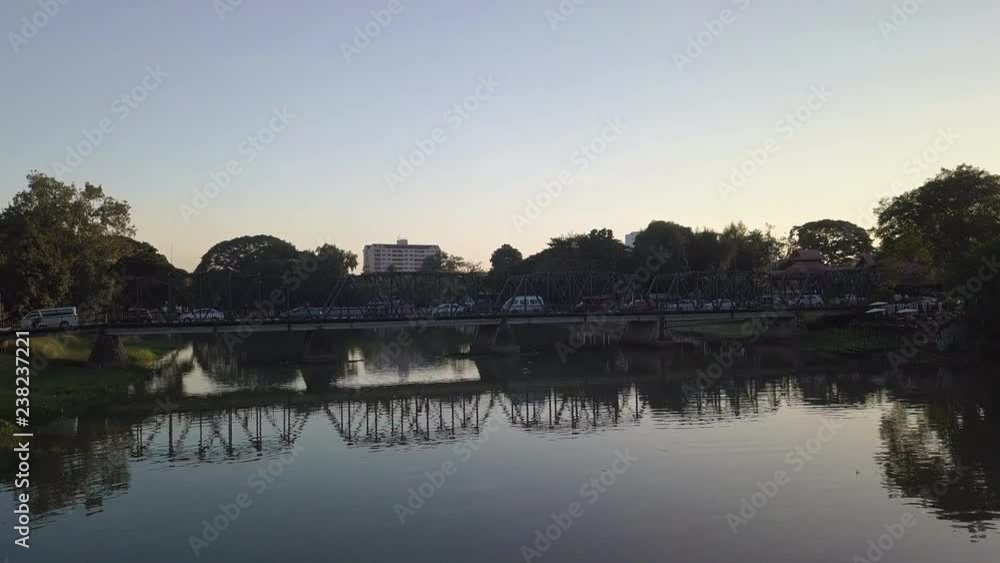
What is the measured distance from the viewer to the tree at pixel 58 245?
169 feet

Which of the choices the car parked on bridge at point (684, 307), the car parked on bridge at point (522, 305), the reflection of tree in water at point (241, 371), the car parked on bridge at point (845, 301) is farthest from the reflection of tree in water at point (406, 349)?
the car parked on bridge at point (845, 301)

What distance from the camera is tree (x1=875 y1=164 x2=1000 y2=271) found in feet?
199

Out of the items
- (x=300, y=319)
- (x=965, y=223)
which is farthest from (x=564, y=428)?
(x=965, y=223)

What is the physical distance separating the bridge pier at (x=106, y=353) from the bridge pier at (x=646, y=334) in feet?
154

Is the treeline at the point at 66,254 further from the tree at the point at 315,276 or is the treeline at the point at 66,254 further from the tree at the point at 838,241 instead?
the tree at the point at 838,241

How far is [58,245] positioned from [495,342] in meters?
36.2

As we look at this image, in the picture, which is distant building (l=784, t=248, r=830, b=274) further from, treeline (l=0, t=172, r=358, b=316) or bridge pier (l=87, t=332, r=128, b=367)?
bridge pier (l=87, t=332, r=128, b=367)

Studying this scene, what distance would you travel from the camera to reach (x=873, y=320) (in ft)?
210

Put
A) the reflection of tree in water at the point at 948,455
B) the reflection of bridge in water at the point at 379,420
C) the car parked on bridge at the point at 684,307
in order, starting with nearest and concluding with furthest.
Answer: the reflection of tree in water at the point at 948,455, the reflection of bridge in water at the point at 379,420, the car parked on bridge at the point at 684,307

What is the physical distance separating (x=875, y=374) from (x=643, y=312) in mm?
24216

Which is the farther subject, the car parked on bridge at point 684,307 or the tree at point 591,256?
the tree at point 591,256

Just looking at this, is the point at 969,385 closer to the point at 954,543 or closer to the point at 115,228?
the point at 954,543

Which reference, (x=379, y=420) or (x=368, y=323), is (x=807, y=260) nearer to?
(x=368, y=323)

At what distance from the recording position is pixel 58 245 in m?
55.3
